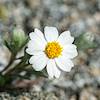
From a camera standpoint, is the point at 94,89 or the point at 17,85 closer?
the point at 17,85

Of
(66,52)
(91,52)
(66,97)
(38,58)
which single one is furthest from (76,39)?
(91,52)

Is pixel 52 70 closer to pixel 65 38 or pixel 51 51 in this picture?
pixel 51 51

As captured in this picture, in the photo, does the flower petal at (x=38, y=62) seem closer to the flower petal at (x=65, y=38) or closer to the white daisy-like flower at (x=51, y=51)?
the white daisy-like flower at (x=51, y=51)

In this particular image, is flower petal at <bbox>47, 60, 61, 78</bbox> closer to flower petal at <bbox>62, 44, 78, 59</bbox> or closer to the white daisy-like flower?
the white daisy-like flower

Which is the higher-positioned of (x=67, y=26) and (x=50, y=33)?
(x=50, y=33)

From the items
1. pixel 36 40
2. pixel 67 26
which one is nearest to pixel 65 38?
pixel 36 40

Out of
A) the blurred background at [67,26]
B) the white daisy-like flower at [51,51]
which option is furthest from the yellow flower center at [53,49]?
the blurred background at [67,26]

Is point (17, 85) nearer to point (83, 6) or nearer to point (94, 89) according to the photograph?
point (94, 89)
